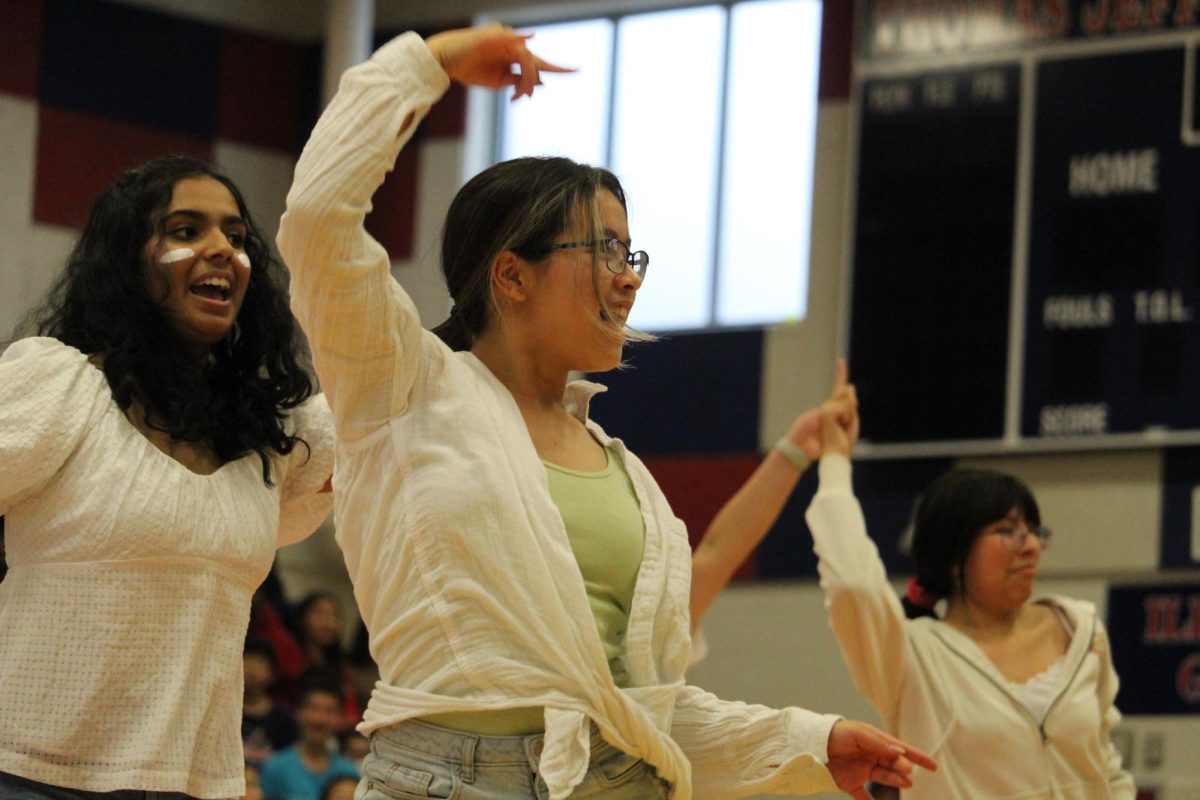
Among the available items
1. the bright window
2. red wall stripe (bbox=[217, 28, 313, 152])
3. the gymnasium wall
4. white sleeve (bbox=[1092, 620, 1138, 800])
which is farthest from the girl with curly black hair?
red wall stripe (bbox=[217, 28, 313, 152])

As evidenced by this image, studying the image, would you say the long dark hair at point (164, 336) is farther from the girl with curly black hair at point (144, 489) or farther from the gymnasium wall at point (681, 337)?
the gymnasium wall at point (681, 337)

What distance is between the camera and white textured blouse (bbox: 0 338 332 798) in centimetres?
279

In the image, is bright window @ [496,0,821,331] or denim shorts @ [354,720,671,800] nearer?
denim shorts @ [354,720,671,800]

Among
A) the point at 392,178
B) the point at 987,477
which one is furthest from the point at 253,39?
the point at 987,477

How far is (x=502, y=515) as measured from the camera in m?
2.43

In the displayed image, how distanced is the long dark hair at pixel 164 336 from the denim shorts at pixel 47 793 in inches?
21.8

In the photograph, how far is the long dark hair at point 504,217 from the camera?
8.63 ft

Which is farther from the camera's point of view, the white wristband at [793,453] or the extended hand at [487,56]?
the white wristband at [793,453]

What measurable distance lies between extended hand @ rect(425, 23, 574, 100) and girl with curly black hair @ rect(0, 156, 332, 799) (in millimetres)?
746

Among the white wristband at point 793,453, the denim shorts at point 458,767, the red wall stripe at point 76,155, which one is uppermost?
the red wall stripe at point 76,155

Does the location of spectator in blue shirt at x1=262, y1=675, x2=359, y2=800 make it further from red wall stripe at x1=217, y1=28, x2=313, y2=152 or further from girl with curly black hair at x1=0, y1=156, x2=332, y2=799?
red wall stripe at x1=217, y1=28, x2=313, y2=152

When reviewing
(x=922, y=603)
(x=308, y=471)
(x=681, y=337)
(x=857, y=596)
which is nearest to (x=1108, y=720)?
(x=922, y=603)

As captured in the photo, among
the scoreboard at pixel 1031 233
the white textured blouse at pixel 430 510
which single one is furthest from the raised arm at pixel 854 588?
the scoreboard at pixel 1031 233

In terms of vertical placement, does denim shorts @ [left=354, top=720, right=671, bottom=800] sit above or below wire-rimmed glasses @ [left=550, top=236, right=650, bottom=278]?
below
